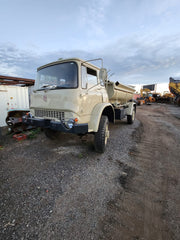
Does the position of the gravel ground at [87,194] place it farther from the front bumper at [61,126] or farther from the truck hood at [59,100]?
the truck hood at [59,100]

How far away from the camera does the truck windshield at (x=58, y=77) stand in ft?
8.61

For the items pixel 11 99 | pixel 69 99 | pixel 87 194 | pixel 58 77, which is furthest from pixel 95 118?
pixel 11 99

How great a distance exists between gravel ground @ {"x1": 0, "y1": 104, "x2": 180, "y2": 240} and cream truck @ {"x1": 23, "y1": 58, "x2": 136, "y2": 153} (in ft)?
2.64

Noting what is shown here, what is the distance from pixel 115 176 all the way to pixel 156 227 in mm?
982

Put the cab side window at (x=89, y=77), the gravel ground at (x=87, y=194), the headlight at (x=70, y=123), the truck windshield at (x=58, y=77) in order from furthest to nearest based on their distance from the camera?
the cab side window at (x=89, y=77), the truck windshield at (x=58, y=77), the headlight at (x=70, y=123), the gravel ground at (x=87, y=194)

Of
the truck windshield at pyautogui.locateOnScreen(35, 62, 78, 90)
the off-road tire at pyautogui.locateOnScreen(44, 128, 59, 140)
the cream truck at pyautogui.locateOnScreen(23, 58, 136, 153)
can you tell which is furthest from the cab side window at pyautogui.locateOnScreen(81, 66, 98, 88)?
the off-road tire at pyautogui.locateOnScreen(44, 128, 59, 140)

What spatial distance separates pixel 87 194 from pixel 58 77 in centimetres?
263

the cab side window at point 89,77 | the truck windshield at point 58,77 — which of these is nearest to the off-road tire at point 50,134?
the truck windshield at point 58,77

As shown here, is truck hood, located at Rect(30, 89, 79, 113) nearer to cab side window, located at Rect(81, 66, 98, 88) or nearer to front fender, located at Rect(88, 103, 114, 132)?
cab side window, located at Rect(81, 66, 98, 88)

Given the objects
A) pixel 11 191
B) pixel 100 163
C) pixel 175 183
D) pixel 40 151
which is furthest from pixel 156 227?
pixel 40 151

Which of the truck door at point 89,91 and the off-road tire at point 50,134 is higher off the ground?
the truck door at point 89,91

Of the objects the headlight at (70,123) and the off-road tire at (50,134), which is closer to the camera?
the headlight at (70,123)

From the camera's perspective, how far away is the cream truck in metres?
2.49

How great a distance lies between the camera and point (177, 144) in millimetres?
3846
